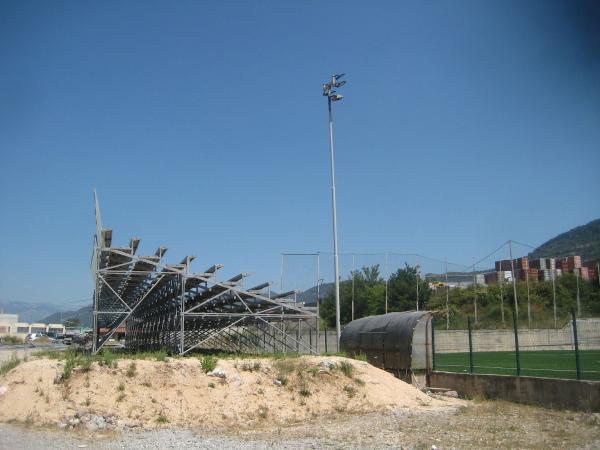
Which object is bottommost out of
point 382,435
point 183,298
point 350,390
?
point 382,435

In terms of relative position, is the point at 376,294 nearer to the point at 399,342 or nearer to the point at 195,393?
the point at 399,342

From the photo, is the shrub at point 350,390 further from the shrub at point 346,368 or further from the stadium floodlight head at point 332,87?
the stadium floodlight head at point 332,87

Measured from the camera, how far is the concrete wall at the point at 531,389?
16.2m

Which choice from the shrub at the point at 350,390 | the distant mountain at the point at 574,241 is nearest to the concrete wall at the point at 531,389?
the shrub at the point at 350,390

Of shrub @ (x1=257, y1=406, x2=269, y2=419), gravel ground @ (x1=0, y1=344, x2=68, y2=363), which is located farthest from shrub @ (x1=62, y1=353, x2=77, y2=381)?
shrub @ (x1=257, y1=406, x2=269, y2=419)

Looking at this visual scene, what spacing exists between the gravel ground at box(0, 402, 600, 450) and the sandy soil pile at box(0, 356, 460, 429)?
3.02ft

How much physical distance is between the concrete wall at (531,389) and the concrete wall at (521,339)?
54.3 feet

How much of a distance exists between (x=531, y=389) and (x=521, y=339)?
953 inches

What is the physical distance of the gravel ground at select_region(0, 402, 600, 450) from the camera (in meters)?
12.6

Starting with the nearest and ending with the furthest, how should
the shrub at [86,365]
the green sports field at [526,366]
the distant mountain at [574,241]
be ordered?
the shrub at [86,365] < the green sports field at [526,366] < the distant mountain at [574,241]

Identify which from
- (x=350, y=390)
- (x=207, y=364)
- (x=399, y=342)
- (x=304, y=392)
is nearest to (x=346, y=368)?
(x=350, y=390)

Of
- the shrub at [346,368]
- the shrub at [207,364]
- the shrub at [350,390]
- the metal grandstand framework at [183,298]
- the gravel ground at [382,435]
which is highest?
the metal grandstand framework at [183,298]

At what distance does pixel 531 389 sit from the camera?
59.6 feet

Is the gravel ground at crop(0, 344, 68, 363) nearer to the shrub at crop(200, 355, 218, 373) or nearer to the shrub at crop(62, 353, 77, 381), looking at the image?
the shrub at crop(62, 353, 77, 381)
